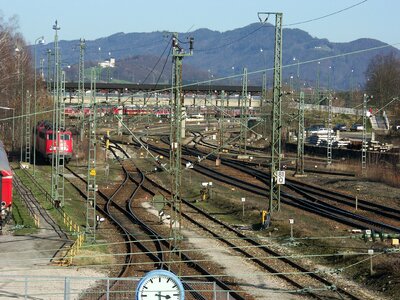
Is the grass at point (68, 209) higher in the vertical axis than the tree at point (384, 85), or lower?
lower

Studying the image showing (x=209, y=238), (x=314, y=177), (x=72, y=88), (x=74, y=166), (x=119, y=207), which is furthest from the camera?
(x=72, y=88)

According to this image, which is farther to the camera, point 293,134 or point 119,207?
point 293,134

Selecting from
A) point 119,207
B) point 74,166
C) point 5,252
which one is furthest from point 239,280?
point 74,166

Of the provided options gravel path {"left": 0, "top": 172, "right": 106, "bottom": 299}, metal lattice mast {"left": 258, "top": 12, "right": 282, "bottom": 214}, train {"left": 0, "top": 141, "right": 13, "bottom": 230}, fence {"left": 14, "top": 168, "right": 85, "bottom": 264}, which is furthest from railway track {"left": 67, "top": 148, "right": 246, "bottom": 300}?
metal lattice mast {"left": 258, "top": 12, "right": 282, "bottom": 214}

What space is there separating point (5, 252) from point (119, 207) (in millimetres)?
12479

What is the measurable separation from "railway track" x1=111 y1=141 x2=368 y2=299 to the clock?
5791 mm

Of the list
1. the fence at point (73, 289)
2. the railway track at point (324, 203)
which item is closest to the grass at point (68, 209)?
the fence at point (73, 289)

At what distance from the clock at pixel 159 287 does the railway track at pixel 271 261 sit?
5791 mm

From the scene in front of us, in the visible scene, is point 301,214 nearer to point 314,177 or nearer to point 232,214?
point 232,214

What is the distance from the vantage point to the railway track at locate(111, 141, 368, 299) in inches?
838

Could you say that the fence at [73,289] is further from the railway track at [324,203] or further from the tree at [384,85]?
the tree at [384,85]

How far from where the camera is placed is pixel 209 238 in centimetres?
3008

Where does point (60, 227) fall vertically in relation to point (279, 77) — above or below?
below

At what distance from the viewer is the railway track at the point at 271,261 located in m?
21.3
